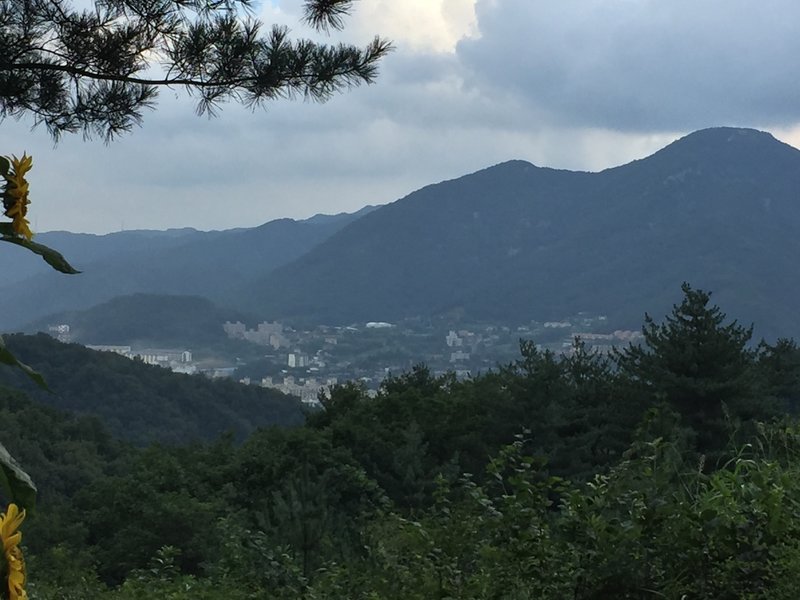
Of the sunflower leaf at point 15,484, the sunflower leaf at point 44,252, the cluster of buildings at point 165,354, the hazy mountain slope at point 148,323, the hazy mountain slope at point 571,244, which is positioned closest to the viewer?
the sunflower leaf at point 15,484

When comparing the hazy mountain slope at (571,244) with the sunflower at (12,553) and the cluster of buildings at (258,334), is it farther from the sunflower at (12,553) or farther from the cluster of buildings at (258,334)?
the sunflower at (12,553)

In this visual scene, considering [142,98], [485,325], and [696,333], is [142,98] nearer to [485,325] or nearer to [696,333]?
[696,333]

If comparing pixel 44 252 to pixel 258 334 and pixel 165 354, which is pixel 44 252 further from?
pixel 258 334

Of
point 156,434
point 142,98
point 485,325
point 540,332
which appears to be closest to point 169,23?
point 142,98

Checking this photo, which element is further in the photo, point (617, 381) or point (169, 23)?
point (617, 381)

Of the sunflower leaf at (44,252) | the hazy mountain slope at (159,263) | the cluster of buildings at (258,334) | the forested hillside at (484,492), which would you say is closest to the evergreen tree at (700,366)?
the forested hillside at (484,492)

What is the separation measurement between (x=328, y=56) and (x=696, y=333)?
7.27 meters

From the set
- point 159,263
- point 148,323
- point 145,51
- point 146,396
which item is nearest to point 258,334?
point 148,323

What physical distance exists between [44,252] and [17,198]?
0.33 feet

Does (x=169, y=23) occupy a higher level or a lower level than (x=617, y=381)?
higher

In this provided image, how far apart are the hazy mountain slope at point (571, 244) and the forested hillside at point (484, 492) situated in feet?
224

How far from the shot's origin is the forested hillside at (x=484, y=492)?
2.72 meters

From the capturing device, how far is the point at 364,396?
14.4 meters

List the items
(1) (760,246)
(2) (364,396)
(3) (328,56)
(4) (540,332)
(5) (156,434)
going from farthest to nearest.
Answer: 1. (1) (760,246)
2. (4) (540,332)
3. (5) (156,434)
4. (2) (364,396)
5. (3) (328,56)
